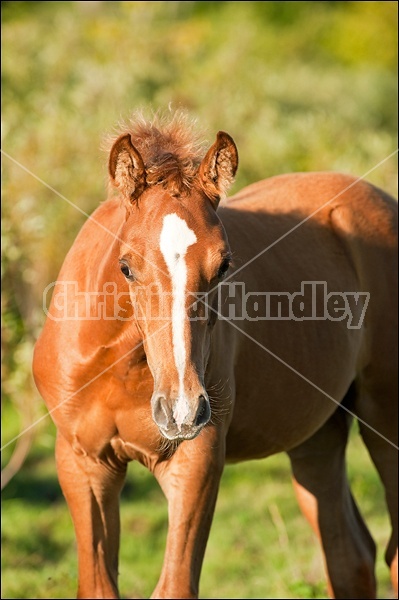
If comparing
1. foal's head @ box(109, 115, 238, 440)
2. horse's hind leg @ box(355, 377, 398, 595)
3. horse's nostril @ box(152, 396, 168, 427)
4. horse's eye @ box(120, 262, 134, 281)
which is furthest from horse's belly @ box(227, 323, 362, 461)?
horse's nostril @ box(152, 396, 168, 427)

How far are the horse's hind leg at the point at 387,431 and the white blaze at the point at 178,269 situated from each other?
251 centimetres

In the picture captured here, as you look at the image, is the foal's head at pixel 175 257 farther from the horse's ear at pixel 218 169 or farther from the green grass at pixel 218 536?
the green grass at pixel 218 536

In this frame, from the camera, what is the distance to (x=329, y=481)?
20.8ft

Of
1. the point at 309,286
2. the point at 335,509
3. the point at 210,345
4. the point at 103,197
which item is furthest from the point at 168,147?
the point at 103,197

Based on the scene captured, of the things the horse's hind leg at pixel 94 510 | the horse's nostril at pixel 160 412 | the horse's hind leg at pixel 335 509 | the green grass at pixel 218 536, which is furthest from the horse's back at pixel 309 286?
the green grass at pixel 218 536

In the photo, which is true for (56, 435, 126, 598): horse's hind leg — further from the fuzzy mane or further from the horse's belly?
the fuzzy mane

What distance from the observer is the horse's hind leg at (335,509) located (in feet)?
20.7

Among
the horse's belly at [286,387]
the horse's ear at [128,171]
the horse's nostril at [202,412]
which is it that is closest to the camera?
the horse's nostril at [202,412]

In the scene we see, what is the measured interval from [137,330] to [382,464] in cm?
244

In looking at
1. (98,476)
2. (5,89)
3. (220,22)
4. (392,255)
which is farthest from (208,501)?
(220,22)

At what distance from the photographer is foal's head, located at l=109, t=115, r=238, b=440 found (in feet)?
12.9

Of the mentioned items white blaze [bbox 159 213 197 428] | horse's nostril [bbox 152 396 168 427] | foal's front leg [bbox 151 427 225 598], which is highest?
white blaze [bbox 159 213 197 428]

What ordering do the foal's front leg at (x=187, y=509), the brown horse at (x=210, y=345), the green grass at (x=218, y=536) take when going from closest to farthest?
the brown horse at (x=210, y=345) → the foal's front leg at (x=187, y=509) → the green grass at (x=218, y=536)

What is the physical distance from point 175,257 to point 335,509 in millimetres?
2872
